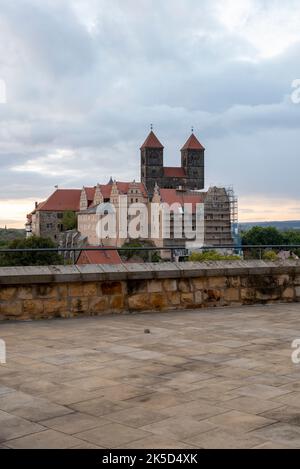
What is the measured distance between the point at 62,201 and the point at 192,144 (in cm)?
4652

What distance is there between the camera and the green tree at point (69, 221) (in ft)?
495

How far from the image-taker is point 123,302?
9602mm

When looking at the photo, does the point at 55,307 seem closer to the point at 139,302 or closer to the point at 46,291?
the point at 46,291

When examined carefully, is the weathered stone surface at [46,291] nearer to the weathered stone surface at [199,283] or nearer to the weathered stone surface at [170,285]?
the weathered stone surface at [170,285]

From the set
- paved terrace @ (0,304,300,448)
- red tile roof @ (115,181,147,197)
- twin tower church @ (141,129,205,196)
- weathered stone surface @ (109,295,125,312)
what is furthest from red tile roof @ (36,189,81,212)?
paved terrace @ (0,304,300,448)

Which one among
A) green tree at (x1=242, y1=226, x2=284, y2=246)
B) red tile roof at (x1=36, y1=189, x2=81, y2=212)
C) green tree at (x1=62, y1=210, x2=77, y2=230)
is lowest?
green tree at (x1=242, y1=226, x2=284, y2=246)

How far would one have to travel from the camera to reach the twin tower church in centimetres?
16938

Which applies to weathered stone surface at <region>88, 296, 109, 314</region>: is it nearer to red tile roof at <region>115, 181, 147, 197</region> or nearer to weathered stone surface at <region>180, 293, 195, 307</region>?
weathered stone surface at <region>180, 293, 195, 307</region>

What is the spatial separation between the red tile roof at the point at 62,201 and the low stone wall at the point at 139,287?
143 m

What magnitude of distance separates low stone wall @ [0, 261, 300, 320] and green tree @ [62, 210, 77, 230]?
141646 mm

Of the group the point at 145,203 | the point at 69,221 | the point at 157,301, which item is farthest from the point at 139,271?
the point at 69,221

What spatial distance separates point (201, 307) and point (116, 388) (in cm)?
538

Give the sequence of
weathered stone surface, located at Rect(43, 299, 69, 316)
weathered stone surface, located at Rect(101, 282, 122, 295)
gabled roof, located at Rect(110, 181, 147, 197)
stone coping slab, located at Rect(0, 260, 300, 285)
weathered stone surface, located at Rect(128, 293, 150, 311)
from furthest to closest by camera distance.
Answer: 1. gabled roof, located at Rect(110, 181, 147, 197)
2. weathered stone surface, located at Rect(128, 293, 150, 311)
3. weathered stone surface, located at Rect(101, 282, 122, 295)
4. weathered stone surface, located at Rect(43, 299, 69, 316)
5. stone coping slab, located at Rect(0, 260, 300, 285)

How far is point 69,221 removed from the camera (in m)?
151
